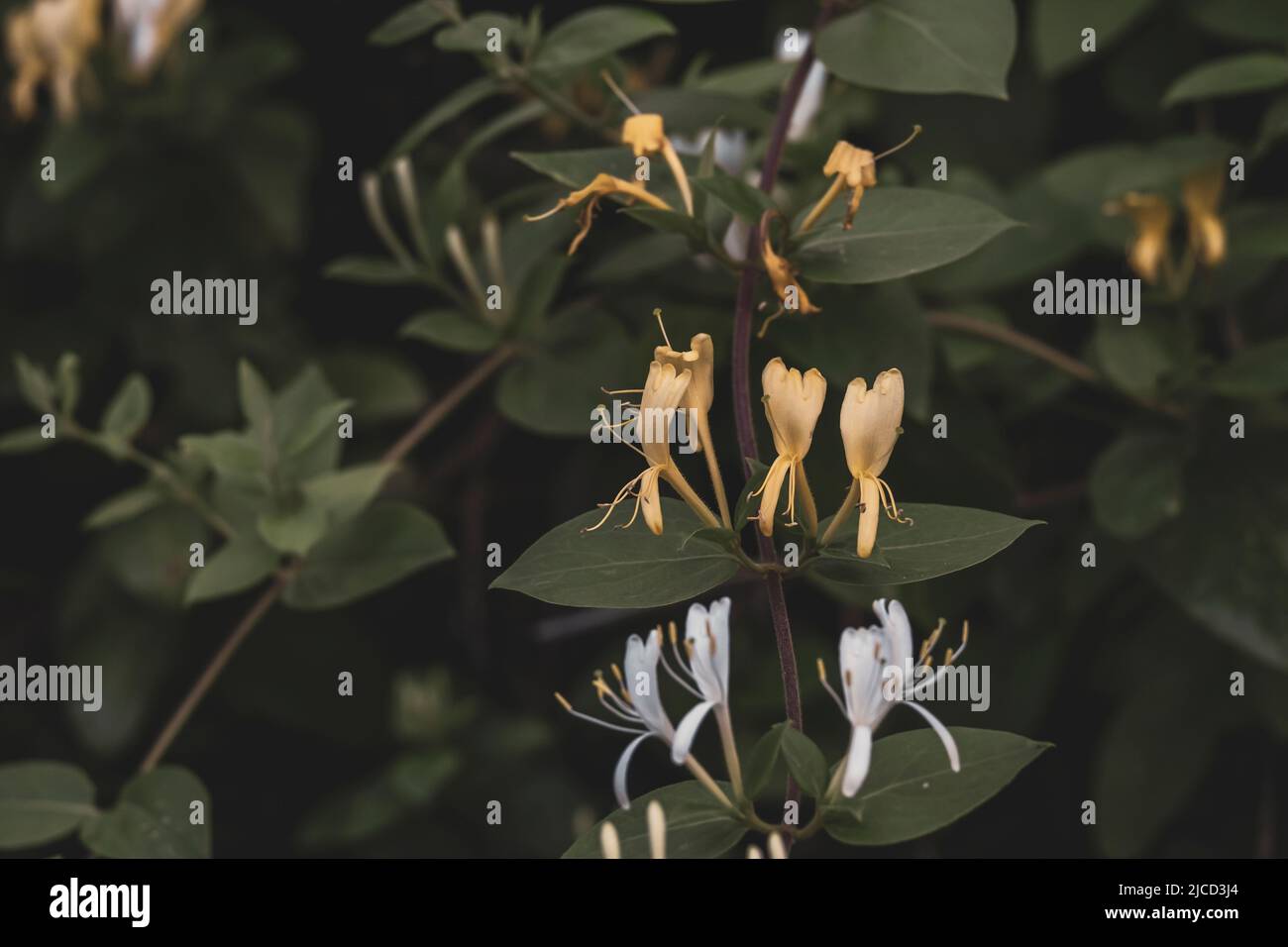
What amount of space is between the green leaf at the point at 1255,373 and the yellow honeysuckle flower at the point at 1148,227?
7 centimetres

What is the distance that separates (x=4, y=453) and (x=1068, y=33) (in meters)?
0.73

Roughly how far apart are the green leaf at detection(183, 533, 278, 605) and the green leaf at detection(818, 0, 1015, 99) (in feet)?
1.06

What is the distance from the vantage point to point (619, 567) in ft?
1.43

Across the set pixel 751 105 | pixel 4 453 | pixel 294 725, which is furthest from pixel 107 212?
pixel 751 105

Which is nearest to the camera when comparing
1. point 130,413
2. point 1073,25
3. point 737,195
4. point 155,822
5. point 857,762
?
point 857,762

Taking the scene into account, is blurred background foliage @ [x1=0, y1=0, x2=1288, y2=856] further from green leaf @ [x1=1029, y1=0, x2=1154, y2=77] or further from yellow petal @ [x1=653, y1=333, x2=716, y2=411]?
yellow petal @ [x1=653, y1=333, x2=716, y2=411]

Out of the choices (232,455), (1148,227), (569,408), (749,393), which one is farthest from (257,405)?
(1148,227)

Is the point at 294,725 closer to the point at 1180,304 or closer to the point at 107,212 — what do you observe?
the point at 107,212

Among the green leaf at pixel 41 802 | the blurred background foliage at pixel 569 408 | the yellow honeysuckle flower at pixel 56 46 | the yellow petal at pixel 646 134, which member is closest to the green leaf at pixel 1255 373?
the blurred background foliage at pixel 569 408

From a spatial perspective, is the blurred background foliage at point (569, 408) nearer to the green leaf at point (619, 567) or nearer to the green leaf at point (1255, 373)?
the green leaf at point (1255, 373)

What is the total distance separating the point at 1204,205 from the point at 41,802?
0.62 meters

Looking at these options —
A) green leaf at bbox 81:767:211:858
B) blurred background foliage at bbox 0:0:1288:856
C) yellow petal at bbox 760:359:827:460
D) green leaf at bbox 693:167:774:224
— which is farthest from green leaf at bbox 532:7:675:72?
green leaf at bbox 81:767:211:858

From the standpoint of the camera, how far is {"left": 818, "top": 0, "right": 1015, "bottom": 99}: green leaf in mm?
529

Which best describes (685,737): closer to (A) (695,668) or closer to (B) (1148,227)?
(A) (695,668)
